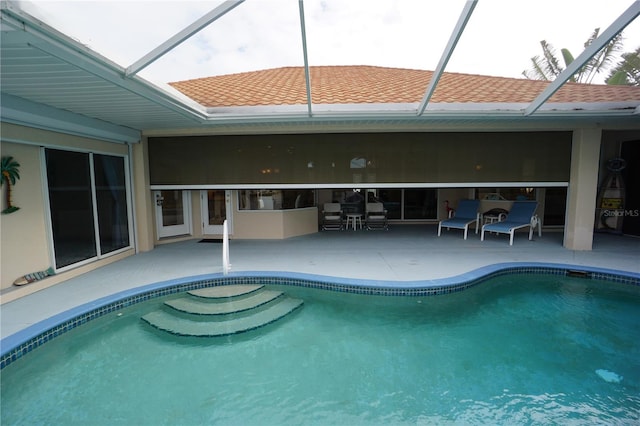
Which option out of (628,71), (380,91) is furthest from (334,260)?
(628,71)

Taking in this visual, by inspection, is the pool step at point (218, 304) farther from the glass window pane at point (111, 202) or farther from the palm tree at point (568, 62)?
the palm tree at point (568, 62)

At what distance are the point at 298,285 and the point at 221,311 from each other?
1.56 metres

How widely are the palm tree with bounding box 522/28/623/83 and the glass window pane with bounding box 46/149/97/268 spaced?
18671 millimetres

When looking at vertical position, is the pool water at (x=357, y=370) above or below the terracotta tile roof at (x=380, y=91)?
below

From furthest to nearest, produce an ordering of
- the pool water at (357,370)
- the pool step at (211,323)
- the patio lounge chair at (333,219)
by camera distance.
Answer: the patio lounge chair at (333,219) → the pool step at (211,323) → the pool water at (357,370)

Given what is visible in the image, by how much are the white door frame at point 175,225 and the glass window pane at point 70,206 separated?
2.46m

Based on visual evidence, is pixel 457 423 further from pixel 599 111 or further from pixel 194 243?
pixel 194 243

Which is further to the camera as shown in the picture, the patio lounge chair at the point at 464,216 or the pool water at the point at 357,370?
the patio lounge chair at the point at 464,216

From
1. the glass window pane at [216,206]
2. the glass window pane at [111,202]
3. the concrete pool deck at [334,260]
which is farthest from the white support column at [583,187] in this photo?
the glass window pane at [111,202]

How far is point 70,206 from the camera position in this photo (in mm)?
5980

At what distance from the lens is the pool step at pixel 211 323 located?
4.57 metres

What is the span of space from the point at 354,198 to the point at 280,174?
17.6 feet

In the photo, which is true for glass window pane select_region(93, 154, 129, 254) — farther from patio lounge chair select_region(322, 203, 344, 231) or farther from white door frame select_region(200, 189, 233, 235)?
patio lounge chair select_region(322, 203, 344, 231)

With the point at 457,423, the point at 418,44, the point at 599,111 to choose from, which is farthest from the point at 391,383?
the point at 599,111
